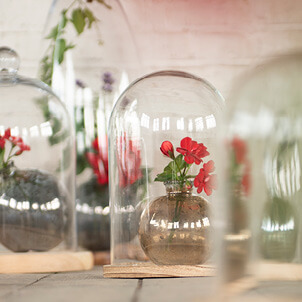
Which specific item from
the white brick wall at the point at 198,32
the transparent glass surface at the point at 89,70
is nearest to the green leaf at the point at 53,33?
the transparent glass surface at the point at 89,70

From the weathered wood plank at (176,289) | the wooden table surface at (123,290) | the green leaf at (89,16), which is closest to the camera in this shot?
the wooden table surface at (123,290)

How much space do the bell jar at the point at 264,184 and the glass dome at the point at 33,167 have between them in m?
0.60

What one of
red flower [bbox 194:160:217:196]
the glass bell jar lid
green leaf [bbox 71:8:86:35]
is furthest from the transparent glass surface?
red flower [bbox 194:160:217:196]

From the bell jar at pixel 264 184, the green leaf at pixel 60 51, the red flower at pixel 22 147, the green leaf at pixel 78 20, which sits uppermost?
the green leaf at pixel 78 20

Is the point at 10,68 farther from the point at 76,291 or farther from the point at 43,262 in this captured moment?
the point at 76,291

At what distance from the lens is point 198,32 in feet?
4.49

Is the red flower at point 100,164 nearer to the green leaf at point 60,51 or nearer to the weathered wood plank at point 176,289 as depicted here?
the green leaf at point 60,51

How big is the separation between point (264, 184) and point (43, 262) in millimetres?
609

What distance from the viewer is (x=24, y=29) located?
4.50ft

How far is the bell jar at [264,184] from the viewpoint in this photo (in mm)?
411

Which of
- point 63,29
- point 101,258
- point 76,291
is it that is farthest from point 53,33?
point 76,291

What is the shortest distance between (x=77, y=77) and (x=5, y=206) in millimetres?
341

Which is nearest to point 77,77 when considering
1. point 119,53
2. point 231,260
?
point 119,53

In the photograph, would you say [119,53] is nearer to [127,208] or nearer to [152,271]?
[127,208]
